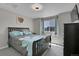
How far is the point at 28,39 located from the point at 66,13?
0.73 meters

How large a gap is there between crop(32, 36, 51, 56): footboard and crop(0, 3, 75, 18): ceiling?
0.43m

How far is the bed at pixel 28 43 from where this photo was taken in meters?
1.34

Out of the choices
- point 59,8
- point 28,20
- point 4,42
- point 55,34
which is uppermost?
point 59,8

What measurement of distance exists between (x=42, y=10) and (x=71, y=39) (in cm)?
65

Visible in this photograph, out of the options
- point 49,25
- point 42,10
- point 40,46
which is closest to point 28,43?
point 40,46

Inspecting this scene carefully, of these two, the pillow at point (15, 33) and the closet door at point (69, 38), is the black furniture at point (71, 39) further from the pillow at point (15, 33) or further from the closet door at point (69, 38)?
the pillow at point (15, 33)

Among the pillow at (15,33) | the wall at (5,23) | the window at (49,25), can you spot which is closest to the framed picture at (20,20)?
the wall at (5,23)

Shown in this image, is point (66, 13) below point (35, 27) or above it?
above

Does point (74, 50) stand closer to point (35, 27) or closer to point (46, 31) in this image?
point (46, 31)

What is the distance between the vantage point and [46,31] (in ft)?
4.81

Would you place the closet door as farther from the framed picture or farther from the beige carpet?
the framed picture

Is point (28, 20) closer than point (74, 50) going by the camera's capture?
No

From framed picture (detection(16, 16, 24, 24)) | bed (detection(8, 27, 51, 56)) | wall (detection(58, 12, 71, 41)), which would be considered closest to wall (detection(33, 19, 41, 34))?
bed (detection(8, 27, 51, 56))

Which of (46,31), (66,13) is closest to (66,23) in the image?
(66,13)
